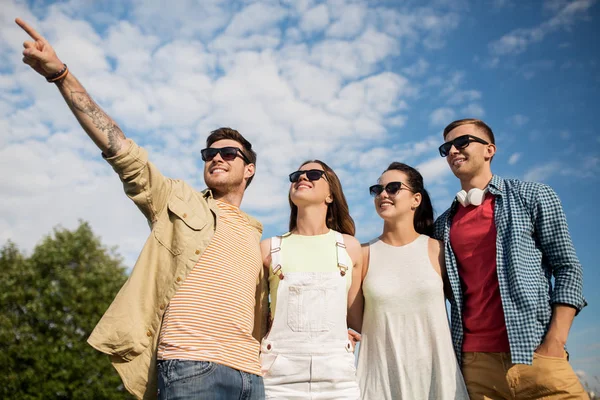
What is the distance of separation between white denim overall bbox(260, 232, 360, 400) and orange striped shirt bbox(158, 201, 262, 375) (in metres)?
0.24

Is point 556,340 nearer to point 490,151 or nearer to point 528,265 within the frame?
point 528,265

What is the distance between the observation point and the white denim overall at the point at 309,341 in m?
4.46

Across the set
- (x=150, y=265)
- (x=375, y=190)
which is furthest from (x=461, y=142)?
(x=150, y=265)

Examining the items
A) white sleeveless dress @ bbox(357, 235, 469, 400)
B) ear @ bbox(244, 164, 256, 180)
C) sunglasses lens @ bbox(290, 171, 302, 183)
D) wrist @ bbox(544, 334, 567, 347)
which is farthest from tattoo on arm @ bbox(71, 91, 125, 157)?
wrist @ bbox(544, 334, 567, 347)

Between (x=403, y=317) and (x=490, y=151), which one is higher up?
(x=490, y=151)

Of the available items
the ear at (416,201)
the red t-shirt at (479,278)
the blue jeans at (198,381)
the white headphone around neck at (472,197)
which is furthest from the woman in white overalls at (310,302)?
the white headphone around neck at (472,197)

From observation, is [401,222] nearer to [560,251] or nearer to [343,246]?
[343,246]

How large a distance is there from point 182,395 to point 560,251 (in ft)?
11.9

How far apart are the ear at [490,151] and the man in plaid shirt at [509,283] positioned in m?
0.07

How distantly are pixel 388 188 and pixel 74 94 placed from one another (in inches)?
134

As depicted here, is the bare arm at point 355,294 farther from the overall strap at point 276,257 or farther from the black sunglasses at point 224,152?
the black sunglasses at point 224,152

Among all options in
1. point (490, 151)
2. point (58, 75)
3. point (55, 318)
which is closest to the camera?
point (58, 75)

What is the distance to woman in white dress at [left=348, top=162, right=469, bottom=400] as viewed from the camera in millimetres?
4637

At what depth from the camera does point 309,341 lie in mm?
4617
